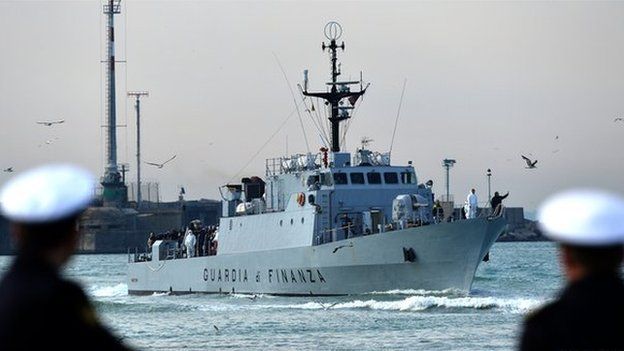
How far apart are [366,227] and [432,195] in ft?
9.19

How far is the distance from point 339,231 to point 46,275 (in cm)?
3669

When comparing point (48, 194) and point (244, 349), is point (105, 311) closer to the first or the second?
point (244, 349)

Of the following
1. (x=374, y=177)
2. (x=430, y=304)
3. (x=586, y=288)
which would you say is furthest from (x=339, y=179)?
(x=586, y=288)

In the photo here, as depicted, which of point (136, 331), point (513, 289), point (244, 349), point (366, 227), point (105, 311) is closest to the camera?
point (244, 349)

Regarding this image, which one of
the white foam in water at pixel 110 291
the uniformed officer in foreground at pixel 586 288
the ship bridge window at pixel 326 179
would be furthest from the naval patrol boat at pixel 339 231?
the uniformed officer in foreground at pixel 586 288

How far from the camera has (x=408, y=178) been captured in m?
41.7

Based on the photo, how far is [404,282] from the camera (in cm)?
3912

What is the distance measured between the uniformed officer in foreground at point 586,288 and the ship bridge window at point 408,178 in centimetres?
3711

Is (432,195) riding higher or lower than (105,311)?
higher

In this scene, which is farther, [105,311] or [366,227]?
[105,311]

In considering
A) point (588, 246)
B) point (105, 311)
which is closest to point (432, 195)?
point (105, 311)

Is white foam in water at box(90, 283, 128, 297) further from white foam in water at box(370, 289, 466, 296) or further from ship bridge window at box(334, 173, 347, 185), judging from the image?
white foam in water at box(370, 289, 466, 296)

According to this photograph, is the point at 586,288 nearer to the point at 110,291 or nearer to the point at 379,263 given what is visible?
the point at 379,263

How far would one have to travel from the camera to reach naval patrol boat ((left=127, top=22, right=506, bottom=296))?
3831 cm
